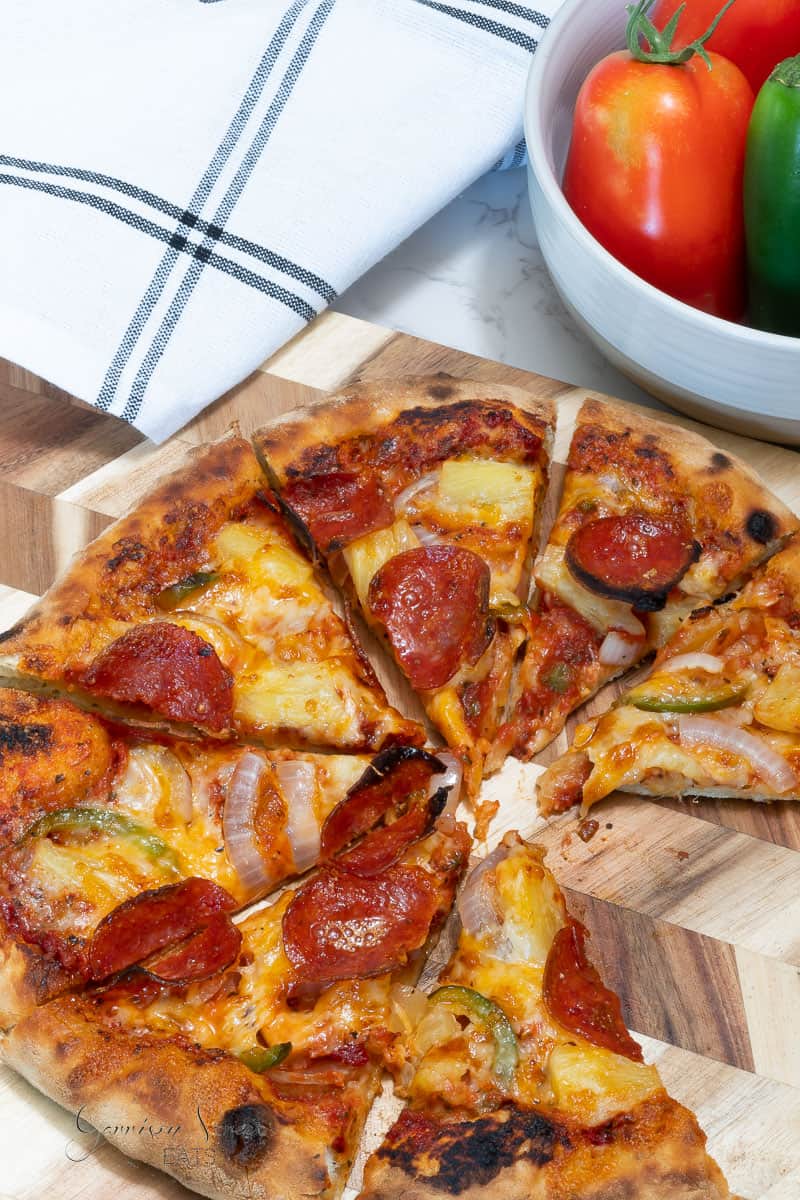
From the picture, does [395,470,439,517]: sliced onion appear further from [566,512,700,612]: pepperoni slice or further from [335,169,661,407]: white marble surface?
[335,169,661,407]: white marble surface

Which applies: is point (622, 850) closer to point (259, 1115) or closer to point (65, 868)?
point (259, 1115)

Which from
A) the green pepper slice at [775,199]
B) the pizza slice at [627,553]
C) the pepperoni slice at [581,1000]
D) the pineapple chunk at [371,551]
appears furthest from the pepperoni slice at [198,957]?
the green pepper slice at [775,199]

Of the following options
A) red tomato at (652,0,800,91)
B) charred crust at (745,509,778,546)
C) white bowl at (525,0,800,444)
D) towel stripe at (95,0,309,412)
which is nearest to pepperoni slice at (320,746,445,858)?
charred crust at (745,509,778,546)

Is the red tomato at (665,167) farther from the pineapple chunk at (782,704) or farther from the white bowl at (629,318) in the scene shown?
the pineapple chunk at (782,704)

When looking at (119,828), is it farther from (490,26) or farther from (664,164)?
(490,26)

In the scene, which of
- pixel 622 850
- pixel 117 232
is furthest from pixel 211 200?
pixel 622 850

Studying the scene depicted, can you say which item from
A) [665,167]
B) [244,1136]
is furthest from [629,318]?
[244,1136]
